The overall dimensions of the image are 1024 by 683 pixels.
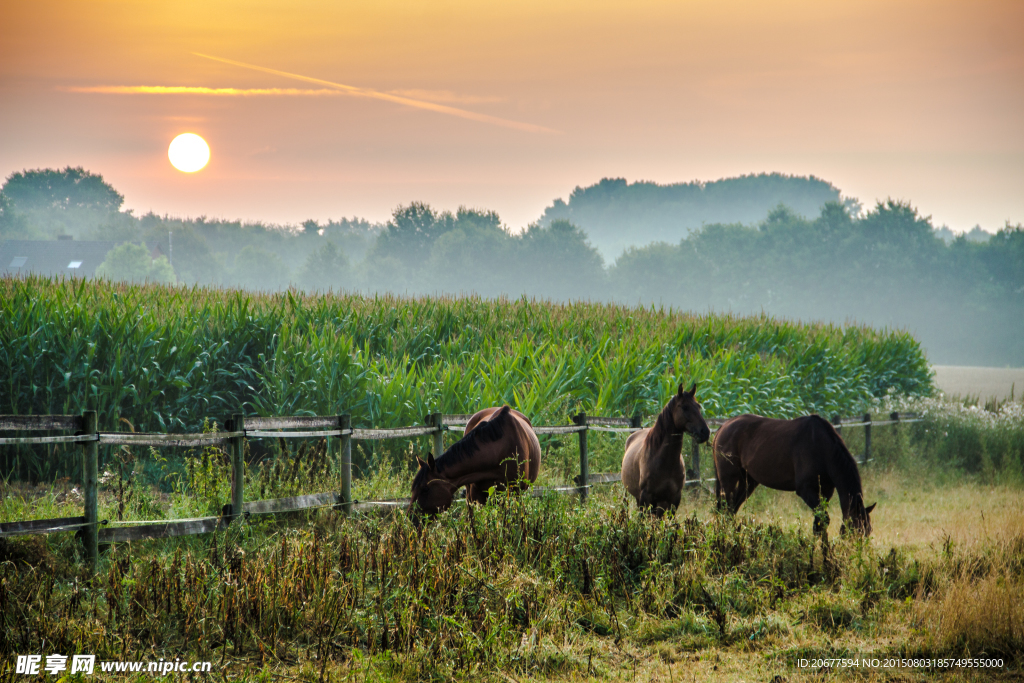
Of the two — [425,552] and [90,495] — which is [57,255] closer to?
[90,495]

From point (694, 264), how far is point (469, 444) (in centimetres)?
7513

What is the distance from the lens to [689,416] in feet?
26.9

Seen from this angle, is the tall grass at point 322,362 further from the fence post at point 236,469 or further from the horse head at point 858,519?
the horse head at point 858,519

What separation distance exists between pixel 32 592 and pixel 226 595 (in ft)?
5.16

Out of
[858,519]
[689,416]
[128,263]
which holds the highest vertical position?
[128,263]

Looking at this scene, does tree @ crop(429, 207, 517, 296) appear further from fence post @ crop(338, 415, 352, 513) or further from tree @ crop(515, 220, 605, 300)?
fence post @ crop(338, 415, 352, 513)

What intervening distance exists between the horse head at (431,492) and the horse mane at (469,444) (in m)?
0.02

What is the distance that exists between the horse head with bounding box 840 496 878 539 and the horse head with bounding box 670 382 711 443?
196 centimetres

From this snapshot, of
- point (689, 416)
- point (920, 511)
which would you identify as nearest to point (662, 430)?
point (689, 416)

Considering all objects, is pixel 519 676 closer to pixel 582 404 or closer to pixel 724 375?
pixel 582 404

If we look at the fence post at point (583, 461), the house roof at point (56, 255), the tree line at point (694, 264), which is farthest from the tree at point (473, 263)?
the fence post at point (583, 461)

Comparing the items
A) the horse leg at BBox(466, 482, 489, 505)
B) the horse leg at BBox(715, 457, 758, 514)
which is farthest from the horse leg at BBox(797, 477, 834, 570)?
the horse leg at BBox(466, 482, 489, 505)

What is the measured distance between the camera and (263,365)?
13000 mm

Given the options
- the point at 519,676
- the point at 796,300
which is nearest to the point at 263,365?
the point at 519,676
